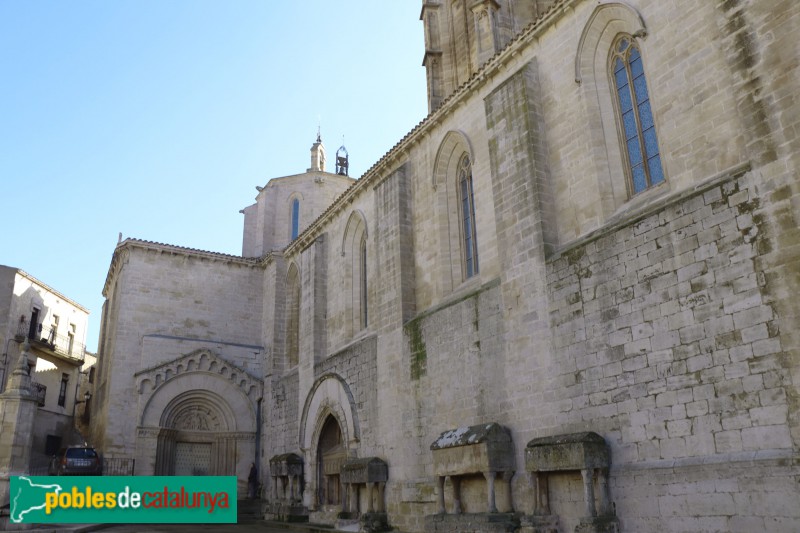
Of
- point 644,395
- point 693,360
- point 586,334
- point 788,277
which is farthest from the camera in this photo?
point 586,334

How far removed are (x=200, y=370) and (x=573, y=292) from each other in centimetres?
1399

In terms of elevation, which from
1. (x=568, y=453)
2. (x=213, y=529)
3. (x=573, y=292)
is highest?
(x=573, y=292)

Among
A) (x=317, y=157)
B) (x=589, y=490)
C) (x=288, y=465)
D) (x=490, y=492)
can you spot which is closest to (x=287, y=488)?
(x=288, y=465)

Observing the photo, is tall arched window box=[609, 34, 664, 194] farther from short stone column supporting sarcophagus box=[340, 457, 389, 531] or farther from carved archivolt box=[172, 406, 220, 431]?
carved archivolt box=[172, 406, 220, 431]

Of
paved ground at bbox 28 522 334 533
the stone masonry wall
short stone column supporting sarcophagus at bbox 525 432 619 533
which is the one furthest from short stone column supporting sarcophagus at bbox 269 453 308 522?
the stone masonry wall

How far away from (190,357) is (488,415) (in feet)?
39.8

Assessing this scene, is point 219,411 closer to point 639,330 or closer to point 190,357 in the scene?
point 190,357

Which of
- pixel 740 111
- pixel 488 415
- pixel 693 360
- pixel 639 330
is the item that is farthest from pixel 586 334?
pixel 740 111

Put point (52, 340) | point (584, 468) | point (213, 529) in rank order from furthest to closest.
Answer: point (52, 340) < point (213, 529) < point (584, 468)

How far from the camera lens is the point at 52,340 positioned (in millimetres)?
28500

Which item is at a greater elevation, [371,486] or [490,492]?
[371,486]

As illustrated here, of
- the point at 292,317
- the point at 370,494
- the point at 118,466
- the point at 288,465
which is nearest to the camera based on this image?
the point at 370,494

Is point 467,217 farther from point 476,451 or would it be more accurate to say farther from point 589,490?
point 589,490

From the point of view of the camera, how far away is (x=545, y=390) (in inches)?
374
